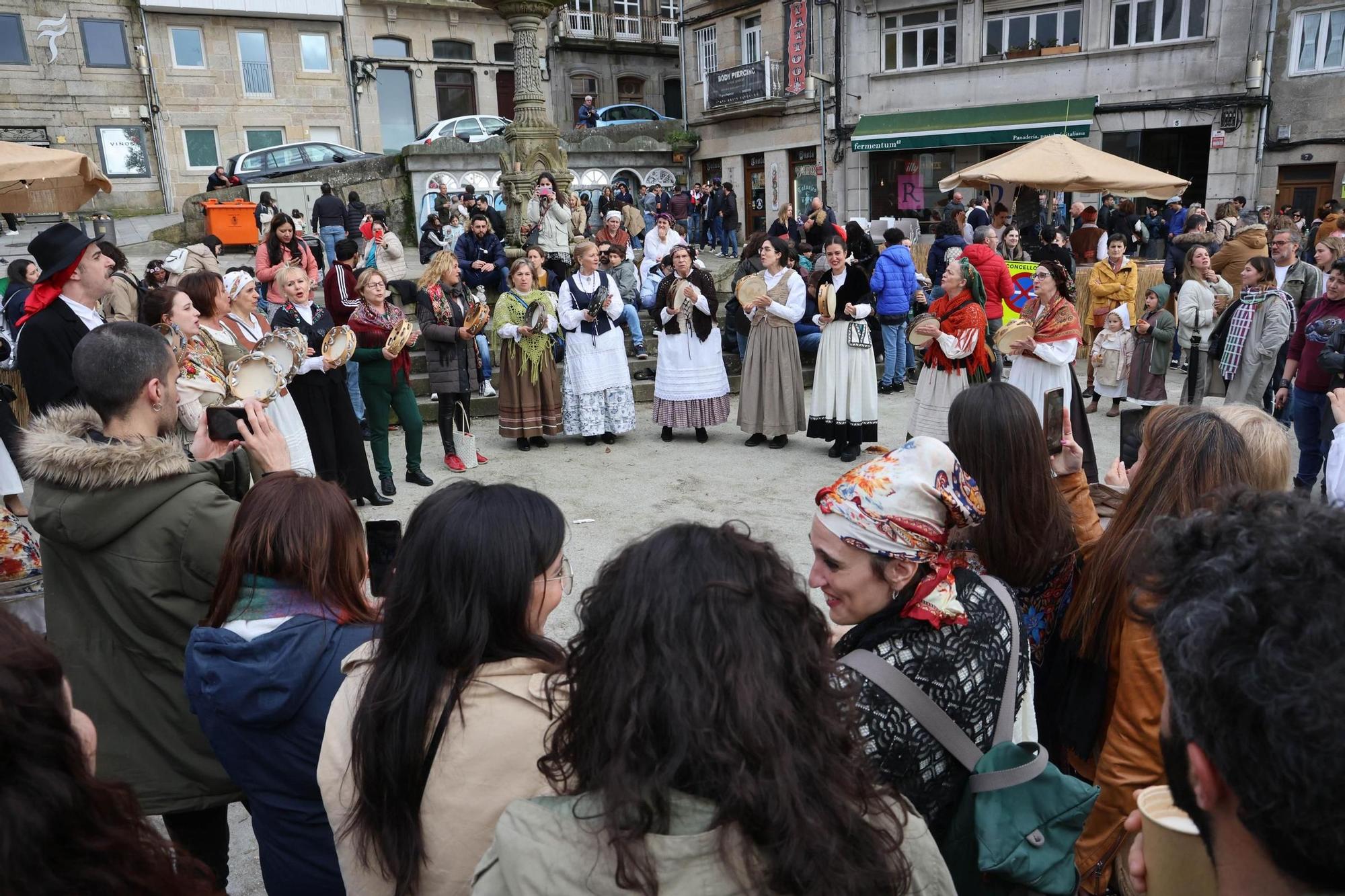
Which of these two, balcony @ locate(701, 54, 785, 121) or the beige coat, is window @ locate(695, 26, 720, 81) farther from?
the beige coat

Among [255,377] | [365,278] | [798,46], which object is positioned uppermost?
[798,46]

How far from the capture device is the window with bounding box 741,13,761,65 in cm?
2644

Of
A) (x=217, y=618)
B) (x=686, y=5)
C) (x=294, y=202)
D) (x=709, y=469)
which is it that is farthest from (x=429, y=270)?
(x=686, y=5)

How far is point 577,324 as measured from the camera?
7.93 metres

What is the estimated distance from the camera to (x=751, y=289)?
7.83 m

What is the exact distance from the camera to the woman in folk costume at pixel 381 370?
21.2 ft

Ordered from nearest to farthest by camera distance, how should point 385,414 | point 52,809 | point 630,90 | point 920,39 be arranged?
point 52,809 < point 385,414 < point 920,39 < point 630,90

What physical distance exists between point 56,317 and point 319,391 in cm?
185

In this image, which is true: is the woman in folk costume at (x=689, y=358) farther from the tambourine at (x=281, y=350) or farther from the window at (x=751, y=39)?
the window at (x=751, y=39)

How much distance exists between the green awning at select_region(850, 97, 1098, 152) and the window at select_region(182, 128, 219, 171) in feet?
61.8

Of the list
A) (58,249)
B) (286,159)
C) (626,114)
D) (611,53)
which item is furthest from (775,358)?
(611,53)

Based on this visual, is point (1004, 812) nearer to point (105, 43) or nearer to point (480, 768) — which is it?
point (480, 768)

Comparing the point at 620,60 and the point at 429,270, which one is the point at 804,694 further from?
the point at 620,60

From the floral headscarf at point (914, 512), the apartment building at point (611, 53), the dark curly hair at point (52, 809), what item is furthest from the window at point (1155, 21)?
the dark curly hair at point (52, 809)
